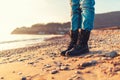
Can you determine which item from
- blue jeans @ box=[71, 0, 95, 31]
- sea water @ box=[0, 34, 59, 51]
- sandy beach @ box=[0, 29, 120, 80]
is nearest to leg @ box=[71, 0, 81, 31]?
blue jeans @ box=[71, 0, 95, 31]

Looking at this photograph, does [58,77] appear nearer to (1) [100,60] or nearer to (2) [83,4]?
(1) [100,60]

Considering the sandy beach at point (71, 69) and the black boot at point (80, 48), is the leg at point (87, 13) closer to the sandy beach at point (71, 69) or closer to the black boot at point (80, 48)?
the black boot at point (80, 48)

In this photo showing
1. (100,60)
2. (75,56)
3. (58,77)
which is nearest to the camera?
(58,77)

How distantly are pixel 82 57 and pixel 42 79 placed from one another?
108cm

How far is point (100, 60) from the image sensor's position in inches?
186

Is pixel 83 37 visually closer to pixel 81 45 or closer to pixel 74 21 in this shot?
pixel 81 45

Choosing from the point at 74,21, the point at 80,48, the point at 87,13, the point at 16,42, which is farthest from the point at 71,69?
the point at 16,42

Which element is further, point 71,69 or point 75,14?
point 75,14

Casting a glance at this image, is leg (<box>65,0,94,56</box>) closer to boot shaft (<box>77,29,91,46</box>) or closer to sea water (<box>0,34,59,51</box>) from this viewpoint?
boot shaft (<box>77,29,91,46</box>)

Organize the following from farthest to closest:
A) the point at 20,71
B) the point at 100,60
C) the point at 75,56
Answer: the point at 75,56 → the point at 20,71 → the point at 100,60

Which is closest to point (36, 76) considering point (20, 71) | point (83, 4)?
point (20, 71)

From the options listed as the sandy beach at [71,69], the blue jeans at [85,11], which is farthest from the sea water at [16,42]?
the sandy beach at [71,69]

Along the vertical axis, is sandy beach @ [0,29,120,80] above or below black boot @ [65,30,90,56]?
below

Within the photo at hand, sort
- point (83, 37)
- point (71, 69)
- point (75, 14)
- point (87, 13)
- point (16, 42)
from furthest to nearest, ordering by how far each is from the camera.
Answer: point (16, 42) < point (75, 14) < point (83, 37) < point (87, 13) < point (71, 69)
